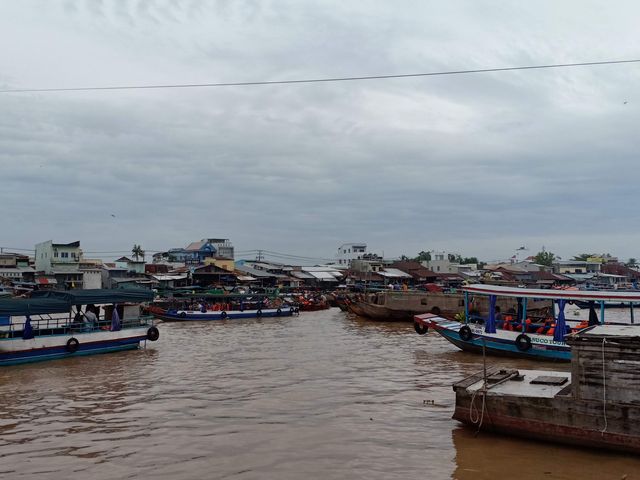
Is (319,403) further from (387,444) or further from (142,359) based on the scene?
(142,359)

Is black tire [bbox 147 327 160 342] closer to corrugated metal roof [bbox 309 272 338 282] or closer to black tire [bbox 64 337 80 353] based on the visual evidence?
black tire [bbox 64 337 80 353]

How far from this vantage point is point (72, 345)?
19625mm

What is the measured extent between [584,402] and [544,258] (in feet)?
299

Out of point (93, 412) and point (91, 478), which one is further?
point (93, 412)

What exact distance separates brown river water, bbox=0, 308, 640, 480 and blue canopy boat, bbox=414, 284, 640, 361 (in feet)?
1.91

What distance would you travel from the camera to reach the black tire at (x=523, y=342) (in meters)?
17.5

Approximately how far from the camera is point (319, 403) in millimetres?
12391

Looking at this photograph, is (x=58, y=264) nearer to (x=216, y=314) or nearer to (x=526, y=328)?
(x=216, y=314)

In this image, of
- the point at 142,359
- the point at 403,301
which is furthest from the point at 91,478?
the point at 403,301

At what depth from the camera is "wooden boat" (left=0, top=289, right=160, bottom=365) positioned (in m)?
18.0

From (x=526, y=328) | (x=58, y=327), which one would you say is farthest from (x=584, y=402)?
(x=58, y=327)

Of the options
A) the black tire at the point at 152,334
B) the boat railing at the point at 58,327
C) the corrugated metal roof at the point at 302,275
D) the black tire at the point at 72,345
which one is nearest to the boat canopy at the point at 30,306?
the black tire at the point at 72,345

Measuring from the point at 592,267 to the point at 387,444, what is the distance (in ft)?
279

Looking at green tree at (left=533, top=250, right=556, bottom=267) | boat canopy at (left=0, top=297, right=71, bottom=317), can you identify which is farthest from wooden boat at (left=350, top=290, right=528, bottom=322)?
green tree at (left=533, top=250, right=556, bottom=267)
